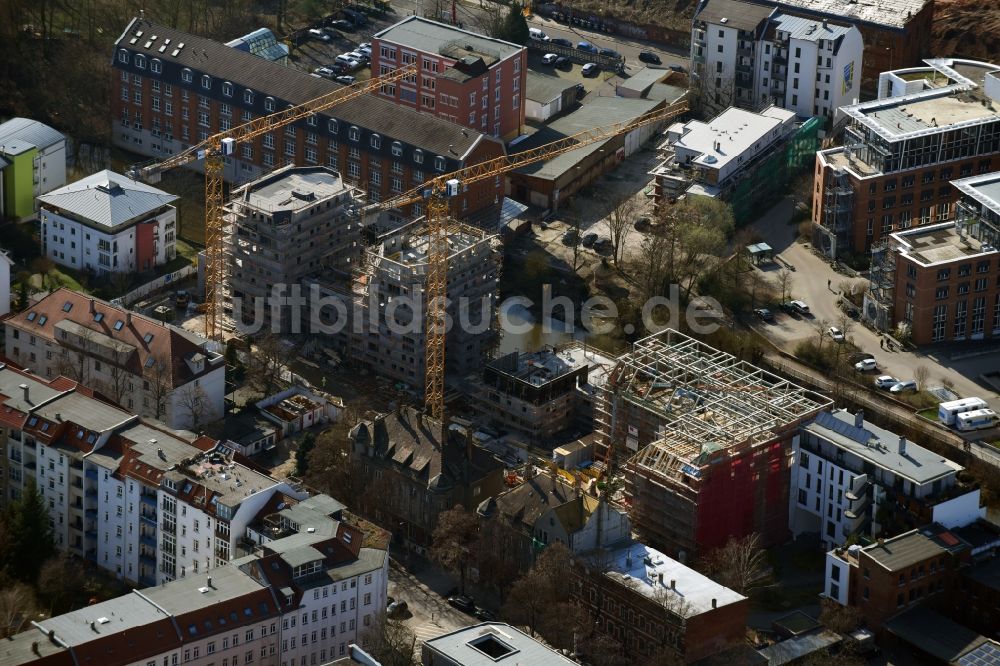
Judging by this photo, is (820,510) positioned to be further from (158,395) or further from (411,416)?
(158,395)

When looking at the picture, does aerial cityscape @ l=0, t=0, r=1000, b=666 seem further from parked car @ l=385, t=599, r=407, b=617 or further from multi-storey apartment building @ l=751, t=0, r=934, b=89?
parked car @ l=385, t=599, r=407, b=617

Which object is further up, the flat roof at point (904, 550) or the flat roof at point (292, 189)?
the flat roof at point (292, 189)

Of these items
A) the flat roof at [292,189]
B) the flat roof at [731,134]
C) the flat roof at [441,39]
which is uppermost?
the flat roof at [441,39]

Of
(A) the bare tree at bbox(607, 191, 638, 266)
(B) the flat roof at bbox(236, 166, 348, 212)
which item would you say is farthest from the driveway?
(B) the flat roof at bbox(236, 166, 348, 212)

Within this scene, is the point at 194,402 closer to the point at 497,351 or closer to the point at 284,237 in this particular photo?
the point at 284,237

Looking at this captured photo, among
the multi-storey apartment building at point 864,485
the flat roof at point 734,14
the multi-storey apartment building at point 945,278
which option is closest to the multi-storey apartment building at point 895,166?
the multi-storey apartment building at point 945,278

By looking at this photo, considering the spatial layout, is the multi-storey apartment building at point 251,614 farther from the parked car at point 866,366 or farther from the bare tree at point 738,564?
the parked car at point 866,366
